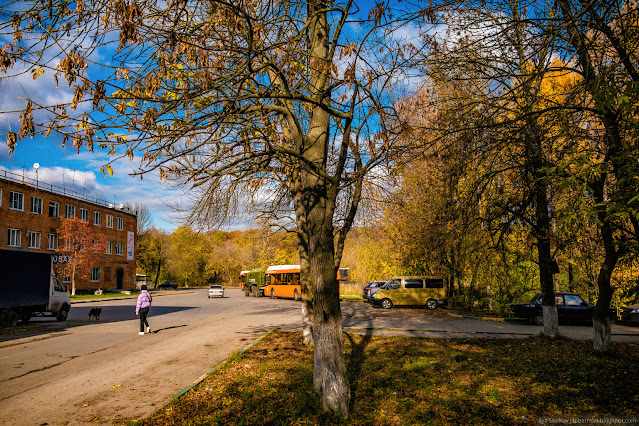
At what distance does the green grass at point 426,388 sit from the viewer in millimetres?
5727

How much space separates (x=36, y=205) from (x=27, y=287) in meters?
29.1

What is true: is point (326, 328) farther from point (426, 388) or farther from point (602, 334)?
point (602, 334)

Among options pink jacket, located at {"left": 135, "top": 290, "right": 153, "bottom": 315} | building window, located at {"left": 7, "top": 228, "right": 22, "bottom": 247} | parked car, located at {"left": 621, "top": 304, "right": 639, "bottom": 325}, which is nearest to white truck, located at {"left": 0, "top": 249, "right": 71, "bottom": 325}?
pink jacket, located at {"left": 135, "top": 290, "right": 153, "bottom": 315}

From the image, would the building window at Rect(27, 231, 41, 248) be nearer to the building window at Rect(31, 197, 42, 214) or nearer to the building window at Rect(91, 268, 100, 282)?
the building window at Rect(31, 197, 42, 214)

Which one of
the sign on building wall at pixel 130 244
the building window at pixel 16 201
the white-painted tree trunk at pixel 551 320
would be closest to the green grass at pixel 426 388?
the white-painted tree trunk at pixel 551 320

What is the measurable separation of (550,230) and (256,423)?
10.5m

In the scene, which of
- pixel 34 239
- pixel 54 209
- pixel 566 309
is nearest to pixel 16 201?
pixel 34 239

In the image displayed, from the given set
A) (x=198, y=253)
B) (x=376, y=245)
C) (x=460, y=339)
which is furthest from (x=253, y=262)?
(x=460, y=339)

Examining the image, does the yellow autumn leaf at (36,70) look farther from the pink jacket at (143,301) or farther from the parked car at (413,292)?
the parked car at (413,292)

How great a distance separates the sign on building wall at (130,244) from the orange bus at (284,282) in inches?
916

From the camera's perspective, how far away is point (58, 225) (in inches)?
1708

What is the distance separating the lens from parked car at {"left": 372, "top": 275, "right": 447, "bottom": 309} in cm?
2742

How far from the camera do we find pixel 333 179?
21.1 feet

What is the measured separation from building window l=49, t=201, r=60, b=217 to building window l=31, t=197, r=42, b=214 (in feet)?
4.94
